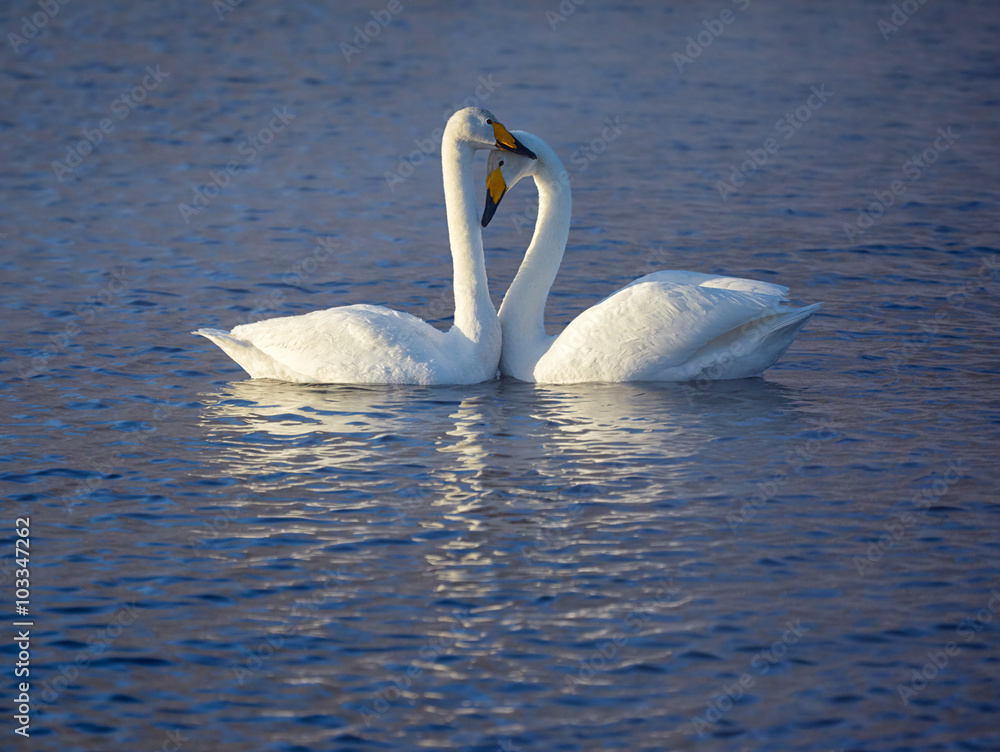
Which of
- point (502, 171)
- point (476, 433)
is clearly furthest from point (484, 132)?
point (476, 433)

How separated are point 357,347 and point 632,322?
85.7 inches

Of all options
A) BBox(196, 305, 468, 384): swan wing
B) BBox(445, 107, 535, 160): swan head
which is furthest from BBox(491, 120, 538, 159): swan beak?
BBox(196, 305, 468, 384): swan wing

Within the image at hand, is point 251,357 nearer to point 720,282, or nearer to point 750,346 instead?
point 720,282

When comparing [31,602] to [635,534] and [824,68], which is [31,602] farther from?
[824,68]

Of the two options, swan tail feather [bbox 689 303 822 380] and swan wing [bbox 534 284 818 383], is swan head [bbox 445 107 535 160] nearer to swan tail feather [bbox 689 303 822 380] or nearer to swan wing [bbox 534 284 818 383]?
swan wing [bbox 534 284 818 383]

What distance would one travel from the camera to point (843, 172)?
19.1 m

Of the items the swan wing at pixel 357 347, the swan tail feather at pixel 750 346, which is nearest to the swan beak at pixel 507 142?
the swan wing at pixel 357 347

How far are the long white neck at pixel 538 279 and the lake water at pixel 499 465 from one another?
278 millimetres

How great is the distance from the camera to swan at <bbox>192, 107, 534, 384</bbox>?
440 inches

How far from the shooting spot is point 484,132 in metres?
11.3

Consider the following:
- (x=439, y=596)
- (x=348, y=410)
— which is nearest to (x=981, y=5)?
(x=348, y=410)

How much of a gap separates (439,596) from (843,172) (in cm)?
Answer: 1313

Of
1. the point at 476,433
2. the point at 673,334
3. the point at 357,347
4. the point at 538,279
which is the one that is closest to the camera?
the point at 476,433

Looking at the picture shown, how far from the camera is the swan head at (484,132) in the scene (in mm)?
11305
